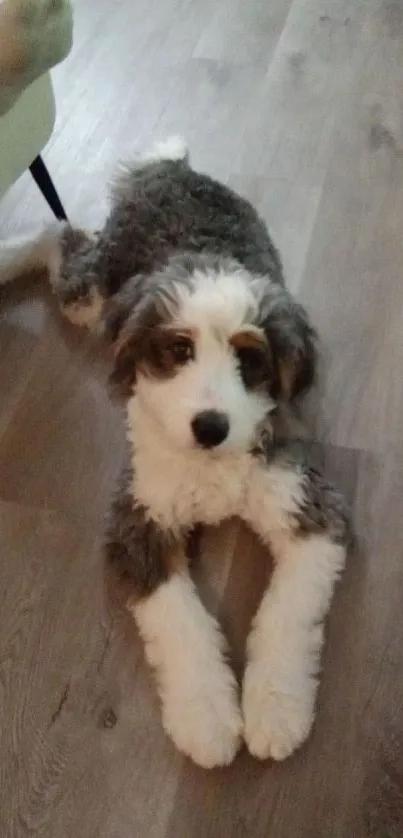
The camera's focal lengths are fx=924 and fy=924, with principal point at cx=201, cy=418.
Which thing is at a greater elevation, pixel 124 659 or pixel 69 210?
pixel 69 210

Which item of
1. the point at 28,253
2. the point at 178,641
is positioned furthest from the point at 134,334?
the point at 28,253

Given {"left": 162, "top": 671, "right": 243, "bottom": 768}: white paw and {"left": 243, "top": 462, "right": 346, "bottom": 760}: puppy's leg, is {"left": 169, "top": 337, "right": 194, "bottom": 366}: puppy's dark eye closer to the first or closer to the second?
{"left": 243, "top": 462, "right": 346, "bottom": 760}: puppy's leg

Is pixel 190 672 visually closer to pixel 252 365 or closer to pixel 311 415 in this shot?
pixel 252 365

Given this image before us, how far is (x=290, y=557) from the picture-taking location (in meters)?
1.68

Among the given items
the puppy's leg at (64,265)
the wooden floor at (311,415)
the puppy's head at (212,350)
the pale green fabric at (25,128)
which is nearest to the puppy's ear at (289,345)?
the puppy's head at (212,350)

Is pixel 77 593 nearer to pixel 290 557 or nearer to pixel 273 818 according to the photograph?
pixel 290 557

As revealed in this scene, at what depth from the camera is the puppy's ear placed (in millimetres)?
1563

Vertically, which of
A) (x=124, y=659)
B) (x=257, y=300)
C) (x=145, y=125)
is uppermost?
(x=257, y=300)

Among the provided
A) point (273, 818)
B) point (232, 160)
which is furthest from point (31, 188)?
point (273, 818)

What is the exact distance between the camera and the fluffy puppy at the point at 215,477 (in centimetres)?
152

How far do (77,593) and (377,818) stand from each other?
0.68 m

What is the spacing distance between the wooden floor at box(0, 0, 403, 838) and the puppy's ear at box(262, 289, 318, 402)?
34 cm

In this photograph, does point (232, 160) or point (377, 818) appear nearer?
point (377, 818)

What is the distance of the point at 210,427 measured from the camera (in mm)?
1508
